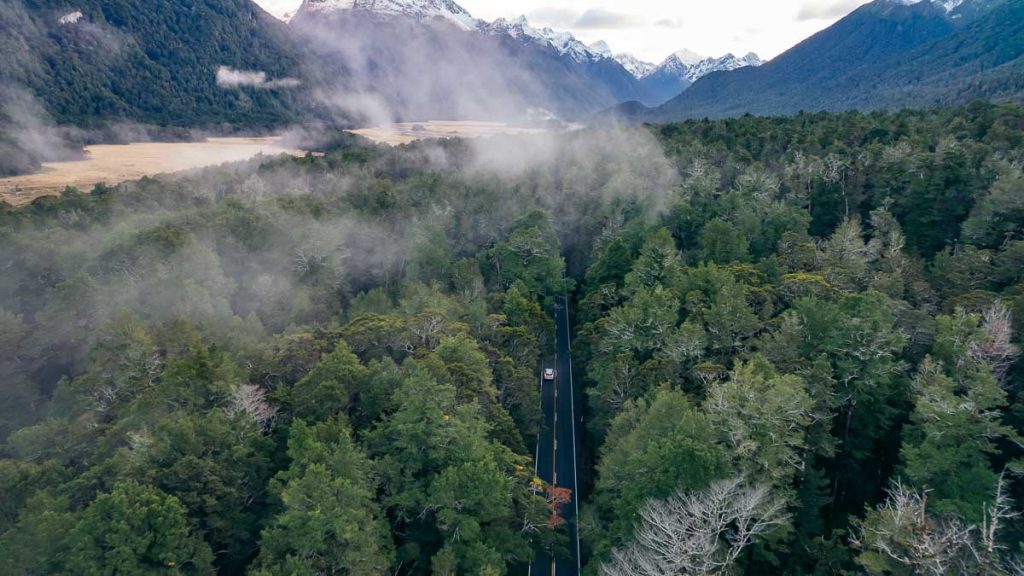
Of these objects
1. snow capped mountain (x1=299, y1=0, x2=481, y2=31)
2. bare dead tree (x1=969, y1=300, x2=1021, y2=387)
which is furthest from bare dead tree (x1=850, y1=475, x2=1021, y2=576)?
snow capped mountain (x1=299, y1=0, x2=481, y2=31)

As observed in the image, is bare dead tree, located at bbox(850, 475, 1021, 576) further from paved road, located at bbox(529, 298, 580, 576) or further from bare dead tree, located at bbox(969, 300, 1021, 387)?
Result: paved road, located at bbox(529, 298, 580, 576)

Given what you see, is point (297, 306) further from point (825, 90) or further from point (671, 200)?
point (825, 90)

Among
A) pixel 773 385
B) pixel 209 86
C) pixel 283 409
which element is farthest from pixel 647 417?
pixel 209 86

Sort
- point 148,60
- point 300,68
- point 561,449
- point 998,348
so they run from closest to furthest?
point 998,348, point 561,449, point 148,60, point 300,68

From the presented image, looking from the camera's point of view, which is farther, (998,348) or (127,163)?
(127,163)

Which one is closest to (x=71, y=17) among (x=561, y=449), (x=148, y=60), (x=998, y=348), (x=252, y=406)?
(x=148, y=60)

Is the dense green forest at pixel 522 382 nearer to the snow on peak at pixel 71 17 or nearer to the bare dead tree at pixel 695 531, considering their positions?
the bare dead tree at pixel 695 531

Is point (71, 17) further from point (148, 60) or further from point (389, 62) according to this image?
point (389, 62)

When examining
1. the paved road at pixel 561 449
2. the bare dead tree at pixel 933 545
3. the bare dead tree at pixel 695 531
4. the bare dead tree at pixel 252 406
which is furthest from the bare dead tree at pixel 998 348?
the bare dead tree at pixel 252 406
